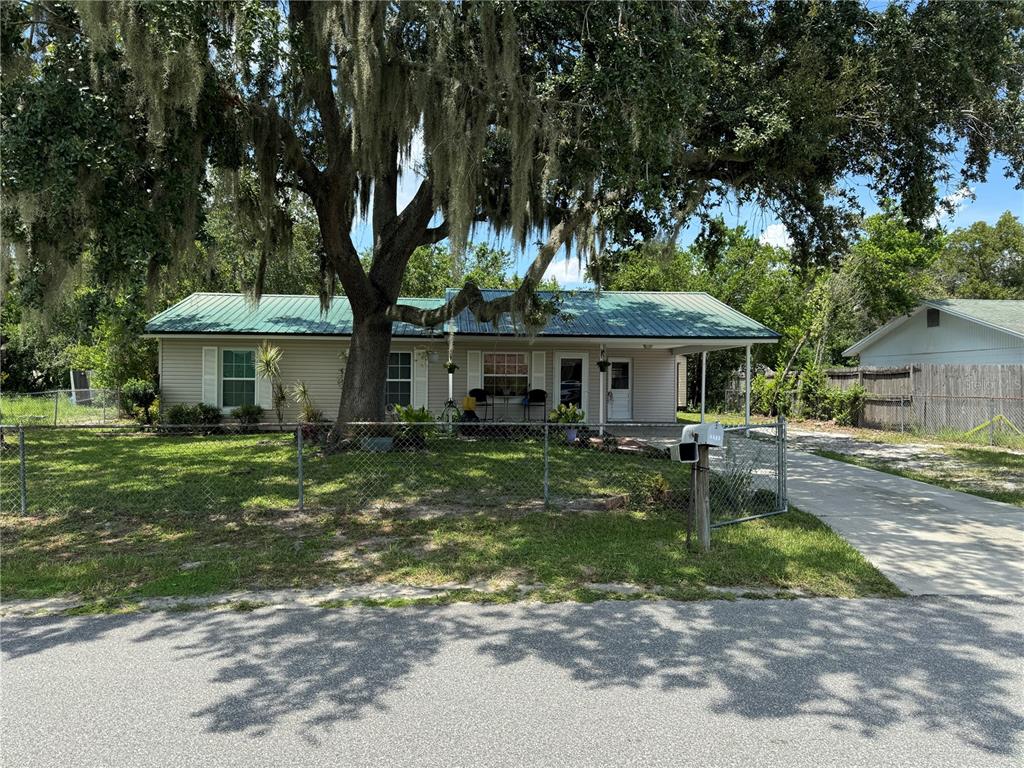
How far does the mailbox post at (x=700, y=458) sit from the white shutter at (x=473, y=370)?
1137 centimetres

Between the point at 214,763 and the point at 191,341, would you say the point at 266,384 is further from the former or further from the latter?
the point at 214,763

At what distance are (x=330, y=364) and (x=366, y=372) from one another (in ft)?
17.2

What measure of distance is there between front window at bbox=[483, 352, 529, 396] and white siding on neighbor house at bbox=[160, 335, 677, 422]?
0.59 ft

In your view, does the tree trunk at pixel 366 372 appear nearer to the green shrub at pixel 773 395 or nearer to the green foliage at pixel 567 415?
the green foliage at pixel 567 415

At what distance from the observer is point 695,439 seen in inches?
231

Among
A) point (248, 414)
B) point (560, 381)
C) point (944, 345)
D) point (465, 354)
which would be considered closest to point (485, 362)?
point (465, 354)

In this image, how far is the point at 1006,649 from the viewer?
4004 mm

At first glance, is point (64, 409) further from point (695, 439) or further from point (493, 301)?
point (695, 439)

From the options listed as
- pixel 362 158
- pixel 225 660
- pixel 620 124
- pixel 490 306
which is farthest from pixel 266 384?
pixel 225 660

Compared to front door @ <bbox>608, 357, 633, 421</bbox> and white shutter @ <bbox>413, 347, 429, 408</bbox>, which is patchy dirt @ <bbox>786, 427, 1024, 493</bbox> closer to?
front door @ <bbox>608, 357, 633, 421</bbox>

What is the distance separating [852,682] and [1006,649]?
1.29 m

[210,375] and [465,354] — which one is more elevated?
[465,354]

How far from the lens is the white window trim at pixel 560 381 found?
683 inches

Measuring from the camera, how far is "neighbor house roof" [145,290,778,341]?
16.0 metres
